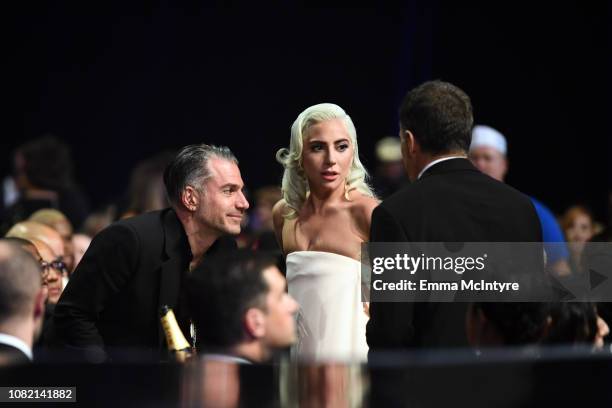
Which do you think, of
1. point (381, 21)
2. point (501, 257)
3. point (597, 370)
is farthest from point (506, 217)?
point (381, 21)

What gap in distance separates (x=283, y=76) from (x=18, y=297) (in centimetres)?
733

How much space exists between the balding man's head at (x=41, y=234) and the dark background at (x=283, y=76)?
516cm

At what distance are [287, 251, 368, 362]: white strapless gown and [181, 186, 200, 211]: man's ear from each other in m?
0.44

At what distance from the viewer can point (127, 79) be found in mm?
10164

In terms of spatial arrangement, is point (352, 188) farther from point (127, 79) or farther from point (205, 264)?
point (127, 79)

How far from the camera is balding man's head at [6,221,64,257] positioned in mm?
4609

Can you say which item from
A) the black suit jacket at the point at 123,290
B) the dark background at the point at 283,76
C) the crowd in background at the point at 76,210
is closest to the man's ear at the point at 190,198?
the black suit jacket at the point at 123,290

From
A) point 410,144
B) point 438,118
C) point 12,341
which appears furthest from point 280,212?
point 12,341

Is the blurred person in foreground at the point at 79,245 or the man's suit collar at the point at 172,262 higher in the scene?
the blurred person in foreground at the point at 79,245

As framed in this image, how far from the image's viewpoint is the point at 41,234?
4668 mm

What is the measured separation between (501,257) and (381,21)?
22.3 feet

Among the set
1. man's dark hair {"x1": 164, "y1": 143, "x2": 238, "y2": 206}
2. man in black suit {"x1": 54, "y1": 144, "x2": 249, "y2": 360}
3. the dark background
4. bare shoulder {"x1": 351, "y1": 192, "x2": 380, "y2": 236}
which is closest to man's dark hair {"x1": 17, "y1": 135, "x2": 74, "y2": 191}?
man's dark hair {"x1": 164, "y1": 143, "x2": 238, "y2": 206}

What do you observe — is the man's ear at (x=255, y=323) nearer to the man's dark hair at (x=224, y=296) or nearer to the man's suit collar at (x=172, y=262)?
the man's dark hair at (x=224, y=296)

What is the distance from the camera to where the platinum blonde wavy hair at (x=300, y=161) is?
13.6ft
